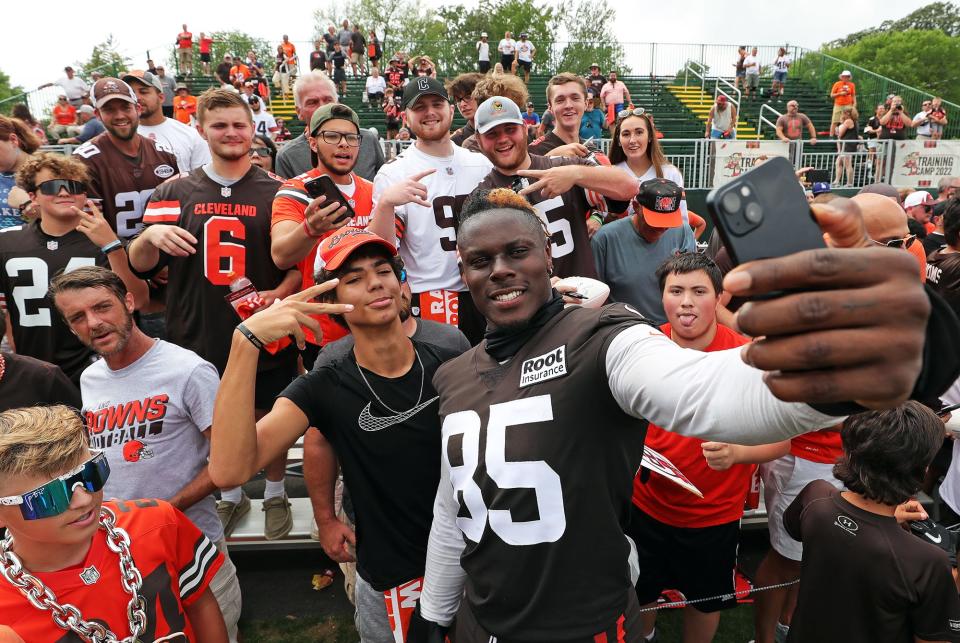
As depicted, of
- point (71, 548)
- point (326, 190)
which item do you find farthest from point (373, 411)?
point (326, 190)

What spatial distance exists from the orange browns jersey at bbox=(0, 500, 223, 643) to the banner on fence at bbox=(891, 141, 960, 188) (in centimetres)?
1615

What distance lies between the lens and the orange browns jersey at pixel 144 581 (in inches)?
74.2

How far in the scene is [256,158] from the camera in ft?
19.2

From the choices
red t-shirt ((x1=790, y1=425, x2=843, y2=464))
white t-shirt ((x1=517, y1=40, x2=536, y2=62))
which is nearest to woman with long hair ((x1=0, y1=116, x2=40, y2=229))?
red t-shirt ((x1=790, y1=425, x2=843, y2=464))

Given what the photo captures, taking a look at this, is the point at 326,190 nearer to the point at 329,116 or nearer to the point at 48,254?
the point at 329,116

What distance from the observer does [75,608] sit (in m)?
1.93

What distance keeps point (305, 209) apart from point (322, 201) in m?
0.40

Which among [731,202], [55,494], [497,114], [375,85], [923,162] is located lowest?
[55,494]

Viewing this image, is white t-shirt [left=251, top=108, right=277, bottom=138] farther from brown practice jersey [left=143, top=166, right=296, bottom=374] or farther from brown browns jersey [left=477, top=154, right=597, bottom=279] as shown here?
brown browns jersey [left=477, top=154, right=597, bottom=279]

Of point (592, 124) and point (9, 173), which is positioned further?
point (592, 124)

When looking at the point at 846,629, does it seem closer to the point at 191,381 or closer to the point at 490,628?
the point at 490,628

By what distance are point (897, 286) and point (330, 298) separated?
6.67ft

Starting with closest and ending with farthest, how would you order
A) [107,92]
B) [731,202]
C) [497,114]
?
1. [731,202]
2. [497,114]
3. [107,92]

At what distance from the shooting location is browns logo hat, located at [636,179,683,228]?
379 cm
